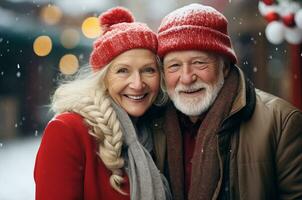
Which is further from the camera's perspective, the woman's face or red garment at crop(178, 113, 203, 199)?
red garment at crop(178, 113, 203, 199)

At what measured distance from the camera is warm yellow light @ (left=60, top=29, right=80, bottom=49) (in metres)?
25.6

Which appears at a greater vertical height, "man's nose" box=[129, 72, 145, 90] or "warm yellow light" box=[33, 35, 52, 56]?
"man's nose" box=[129, 72, 145, 90]

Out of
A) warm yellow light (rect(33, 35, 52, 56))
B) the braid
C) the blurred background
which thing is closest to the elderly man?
the braid

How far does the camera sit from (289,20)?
443 cm

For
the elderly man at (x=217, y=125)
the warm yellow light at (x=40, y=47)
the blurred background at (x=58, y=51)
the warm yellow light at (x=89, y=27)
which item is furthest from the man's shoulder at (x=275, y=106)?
the warm yellow light at (x=89, y=27)

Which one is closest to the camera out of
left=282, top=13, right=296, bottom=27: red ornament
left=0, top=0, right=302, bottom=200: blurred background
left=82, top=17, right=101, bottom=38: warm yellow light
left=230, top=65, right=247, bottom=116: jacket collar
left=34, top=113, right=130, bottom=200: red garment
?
left=34, top=113, right=130, bottom=200: red garment

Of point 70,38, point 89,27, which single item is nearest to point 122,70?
point 89,27

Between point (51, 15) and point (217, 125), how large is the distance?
24.9 m

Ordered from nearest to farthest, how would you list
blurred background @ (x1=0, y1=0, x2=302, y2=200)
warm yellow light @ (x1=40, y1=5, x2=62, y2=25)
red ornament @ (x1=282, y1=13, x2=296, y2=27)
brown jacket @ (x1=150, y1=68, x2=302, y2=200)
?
brown jacket @ (x1=150, y1=68, x2=302, y2=200)
red ornament @ (x1=282, y1=13, x2=296, y2=27)
blurred background @ (x1=0, y1=0, x2=302, y2=200)
warm yellow light @ (x1=40, y1=5, x2=62, y2=25)

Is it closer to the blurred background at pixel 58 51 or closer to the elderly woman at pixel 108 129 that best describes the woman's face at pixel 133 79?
the elderly woman at pixel 108 129

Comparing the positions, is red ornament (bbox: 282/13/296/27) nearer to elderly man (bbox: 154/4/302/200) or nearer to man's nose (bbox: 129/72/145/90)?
elderly man (bbox: 154/4/302/200)

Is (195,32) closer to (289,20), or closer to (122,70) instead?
(122,70)

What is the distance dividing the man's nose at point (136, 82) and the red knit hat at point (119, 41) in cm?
17

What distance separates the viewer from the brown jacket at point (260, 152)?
3109 millimetres
